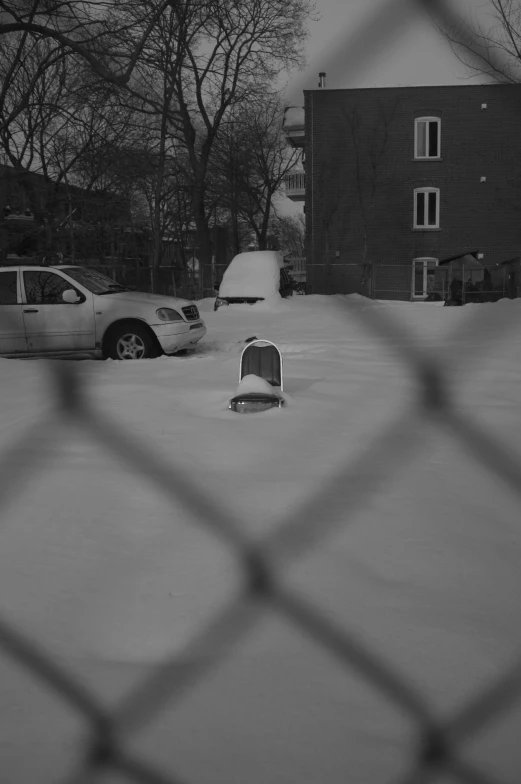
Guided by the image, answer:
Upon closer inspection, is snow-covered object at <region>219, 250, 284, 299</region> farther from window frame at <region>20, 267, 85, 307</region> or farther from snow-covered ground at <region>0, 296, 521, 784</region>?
snow-covered ground at <region>0, 296, 521, 784</region>

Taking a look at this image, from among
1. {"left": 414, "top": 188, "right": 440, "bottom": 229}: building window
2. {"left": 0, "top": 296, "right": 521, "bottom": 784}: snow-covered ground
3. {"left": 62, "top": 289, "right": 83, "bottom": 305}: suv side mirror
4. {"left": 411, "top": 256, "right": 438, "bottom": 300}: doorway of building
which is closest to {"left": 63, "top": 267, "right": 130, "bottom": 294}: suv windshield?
{"left": 62, "top": 289, "right": 83, "bottom": 305}: suv side mirror

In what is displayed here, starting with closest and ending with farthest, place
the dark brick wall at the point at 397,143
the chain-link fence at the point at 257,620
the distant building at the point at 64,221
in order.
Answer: the dark brick wall at the point at 397,143
the chain-link fence at the point at 257,620
the distant building at the point at 64,221

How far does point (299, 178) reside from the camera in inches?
47.5

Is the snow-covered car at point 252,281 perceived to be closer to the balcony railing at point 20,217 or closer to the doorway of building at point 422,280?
the balcony railing at point 20,217

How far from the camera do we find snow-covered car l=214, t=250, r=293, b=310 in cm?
1151

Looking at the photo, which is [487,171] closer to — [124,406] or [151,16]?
[151,16]

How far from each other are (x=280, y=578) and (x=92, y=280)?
5127 mm

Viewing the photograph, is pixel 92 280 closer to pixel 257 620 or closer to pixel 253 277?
pixel 257 620

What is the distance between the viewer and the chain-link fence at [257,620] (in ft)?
3.50

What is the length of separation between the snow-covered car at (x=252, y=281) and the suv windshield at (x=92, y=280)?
15.5 ft

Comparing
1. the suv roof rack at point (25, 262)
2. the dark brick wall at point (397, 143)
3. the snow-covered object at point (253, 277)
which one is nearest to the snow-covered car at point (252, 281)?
the snow-covered object at point (253, 277)

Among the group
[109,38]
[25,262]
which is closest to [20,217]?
[25,262]

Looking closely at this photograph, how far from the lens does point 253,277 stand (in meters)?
11.7

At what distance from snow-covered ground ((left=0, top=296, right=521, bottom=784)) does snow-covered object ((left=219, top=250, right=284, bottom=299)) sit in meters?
8.27
